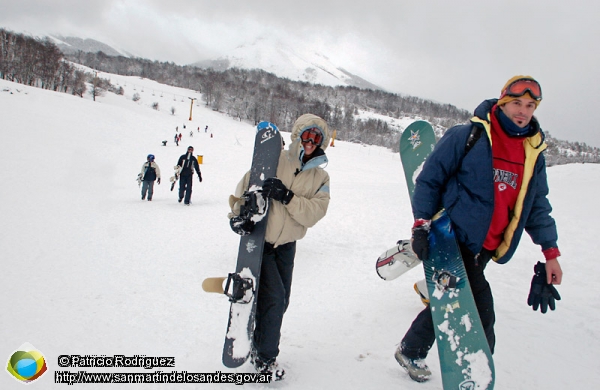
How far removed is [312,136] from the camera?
2.52m

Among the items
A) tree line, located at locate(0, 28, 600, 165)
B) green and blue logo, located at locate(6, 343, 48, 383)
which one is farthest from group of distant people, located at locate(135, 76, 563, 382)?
tree line, located at locate(0, 28, 600, 165)

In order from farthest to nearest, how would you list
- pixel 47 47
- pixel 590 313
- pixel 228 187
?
1. pixel 47 47
2. pixel 228 187
3. pixel 590 313

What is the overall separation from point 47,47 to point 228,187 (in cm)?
6585

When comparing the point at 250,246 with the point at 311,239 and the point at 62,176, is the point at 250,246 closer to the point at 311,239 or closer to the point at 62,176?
the point at 311,239

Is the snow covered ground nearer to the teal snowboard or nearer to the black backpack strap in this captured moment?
the teal snowboard

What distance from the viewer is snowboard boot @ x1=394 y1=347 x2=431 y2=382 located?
2.38 m

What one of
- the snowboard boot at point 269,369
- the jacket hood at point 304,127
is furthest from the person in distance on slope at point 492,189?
the snowboard boot at point 269,369

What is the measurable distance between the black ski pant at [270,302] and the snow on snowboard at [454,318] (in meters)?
1.09

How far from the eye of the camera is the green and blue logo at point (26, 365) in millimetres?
2203

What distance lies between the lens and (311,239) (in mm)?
6641

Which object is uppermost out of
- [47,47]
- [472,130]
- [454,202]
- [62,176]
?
[47,47]

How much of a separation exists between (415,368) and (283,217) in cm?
150

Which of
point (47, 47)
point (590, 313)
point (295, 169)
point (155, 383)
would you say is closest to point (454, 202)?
point (295, 169)

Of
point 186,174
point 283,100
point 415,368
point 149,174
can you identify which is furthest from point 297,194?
point 283,100
